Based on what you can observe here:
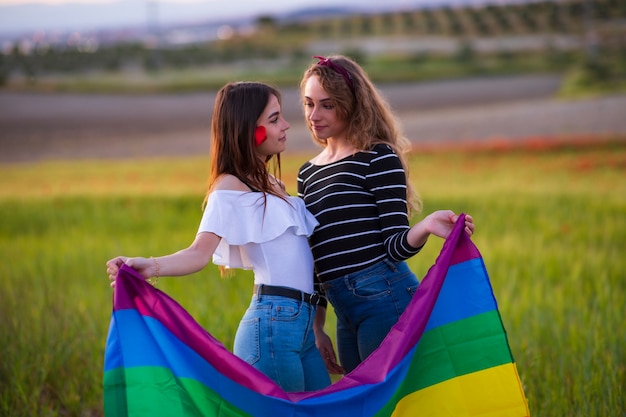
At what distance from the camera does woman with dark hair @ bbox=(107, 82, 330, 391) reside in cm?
319

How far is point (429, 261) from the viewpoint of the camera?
770 centimetres

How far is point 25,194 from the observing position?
39.9ft

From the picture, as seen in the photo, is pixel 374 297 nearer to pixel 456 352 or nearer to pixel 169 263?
pixel 456 352

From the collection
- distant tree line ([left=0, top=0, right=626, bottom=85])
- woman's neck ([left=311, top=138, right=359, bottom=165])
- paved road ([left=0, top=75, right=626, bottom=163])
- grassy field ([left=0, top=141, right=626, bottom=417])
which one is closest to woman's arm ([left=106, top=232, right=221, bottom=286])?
woman's neck ([left=311, top=138, right=359, bottom=165])

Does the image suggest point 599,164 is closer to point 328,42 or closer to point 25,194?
point 25,194

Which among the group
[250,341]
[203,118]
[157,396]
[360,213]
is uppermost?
[203,118]

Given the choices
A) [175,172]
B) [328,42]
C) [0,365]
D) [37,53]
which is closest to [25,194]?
[175,172]

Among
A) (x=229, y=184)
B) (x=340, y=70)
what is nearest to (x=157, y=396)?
(x=229, y=184)

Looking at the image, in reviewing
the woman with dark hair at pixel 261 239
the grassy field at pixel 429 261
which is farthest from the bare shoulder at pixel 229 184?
the grassy field at pixel 429 261

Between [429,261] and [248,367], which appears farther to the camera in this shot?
[429,261]

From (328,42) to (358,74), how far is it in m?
45.5

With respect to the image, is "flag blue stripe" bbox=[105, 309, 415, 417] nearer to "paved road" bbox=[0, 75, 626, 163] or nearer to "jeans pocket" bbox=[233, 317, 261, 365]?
"jeans pocket" bbox=[233, 317, 261, 365]

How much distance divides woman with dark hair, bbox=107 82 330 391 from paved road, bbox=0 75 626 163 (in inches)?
541

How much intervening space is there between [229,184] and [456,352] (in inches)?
43.7
